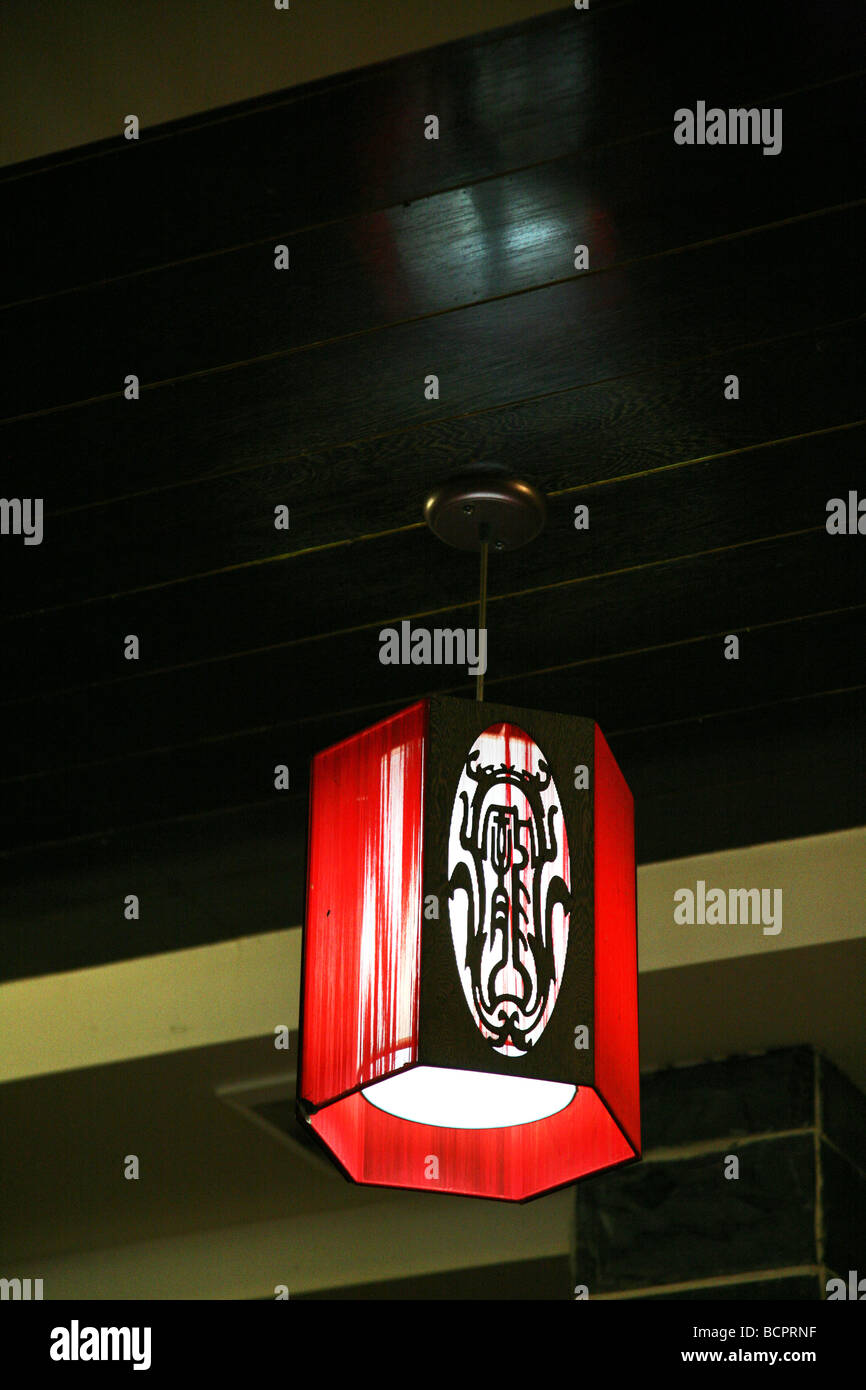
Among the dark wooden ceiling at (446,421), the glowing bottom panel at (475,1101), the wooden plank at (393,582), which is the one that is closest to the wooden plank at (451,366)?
the dark wooden ceiling at (446,421)

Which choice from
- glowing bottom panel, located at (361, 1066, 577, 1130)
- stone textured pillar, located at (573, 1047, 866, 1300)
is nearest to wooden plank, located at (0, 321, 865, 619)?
glowing bottom panel, located at (361, 1066, 577, 1130)

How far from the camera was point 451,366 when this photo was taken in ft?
7.82

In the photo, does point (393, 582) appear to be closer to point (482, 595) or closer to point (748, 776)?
point (482, 595)

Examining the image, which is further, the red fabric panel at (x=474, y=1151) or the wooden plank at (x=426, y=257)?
the red fabric panel at (x=474, y=1151)

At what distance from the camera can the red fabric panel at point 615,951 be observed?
1981 mm

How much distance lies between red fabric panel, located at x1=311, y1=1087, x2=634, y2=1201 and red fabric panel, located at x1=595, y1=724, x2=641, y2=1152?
13cm

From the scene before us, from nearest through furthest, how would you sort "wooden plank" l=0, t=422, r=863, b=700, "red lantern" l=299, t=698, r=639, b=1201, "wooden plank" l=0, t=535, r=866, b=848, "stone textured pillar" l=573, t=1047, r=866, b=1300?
"red lantern" l=299, t=698, r=639, b=1201 → "wooden plank" l=0, t=422, r=863, b=700 → "wooden plank" l=0, t=535, r=866, b=848 → "stone textured pillar" l=573, t=1047, r=866, b=1300

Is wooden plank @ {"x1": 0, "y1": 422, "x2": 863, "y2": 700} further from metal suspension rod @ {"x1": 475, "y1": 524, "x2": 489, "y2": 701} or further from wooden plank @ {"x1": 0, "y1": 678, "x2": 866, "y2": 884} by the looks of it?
wooden plank @ {"x1": 0, "y1": 678, "x2": 866, "y2": 884}

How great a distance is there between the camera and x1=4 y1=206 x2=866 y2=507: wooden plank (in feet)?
7.36

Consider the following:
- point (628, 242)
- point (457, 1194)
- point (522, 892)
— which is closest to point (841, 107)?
point (628, 242)

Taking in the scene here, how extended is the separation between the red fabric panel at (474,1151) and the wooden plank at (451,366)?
994 millimetres

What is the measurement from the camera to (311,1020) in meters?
2.01

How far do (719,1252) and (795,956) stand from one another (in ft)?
2.06

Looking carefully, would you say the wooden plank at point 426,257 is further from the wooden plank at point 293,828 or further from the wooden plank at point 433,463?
the wooden plank at point 293,828
